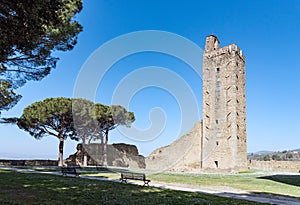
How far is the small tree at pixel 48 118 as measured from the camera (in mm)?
25062

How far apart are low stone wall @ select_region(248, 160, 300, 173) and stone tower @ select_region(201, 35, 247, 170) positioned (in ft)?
9.50

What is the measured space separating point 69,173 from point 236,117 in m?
15.1

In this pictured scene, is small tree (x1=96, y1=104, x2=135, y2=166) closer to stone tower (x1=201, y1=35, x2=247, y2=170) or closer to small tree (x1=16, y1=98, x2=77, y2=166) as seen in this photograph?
small tree (x1=16, y1=98, x2=77, y2=166)

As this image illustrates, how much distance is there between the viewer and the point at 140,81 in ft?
60.3

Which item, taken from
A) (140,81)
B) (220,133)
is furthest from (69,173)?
(220,133)

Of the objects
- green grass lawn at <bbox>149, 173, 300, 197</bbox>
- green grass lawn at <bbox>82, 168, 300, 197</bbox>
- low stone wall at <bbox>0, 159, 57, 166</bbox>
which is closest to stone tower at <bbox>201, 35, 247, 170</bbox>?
green grass lawn at <bbox>82, 168, 300, 197</bbox>

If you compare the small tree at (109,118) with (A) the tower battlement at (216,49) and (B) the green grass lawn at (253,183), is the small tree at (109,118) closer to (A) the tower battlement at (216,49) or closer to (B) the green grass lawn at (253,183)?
(A) the tower battlement at (216,49)

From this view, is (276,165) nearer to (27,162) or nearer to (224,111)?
(224,111)

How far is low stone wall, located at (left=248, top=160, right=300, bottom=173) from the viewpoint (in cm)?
2588

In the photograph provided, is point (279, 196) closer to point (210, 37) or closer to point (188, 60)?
point (188, 60)

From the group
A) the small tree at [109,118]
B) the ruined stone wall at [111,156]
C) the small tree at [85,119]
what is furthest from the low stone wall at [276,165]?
the small tree at [85,119]

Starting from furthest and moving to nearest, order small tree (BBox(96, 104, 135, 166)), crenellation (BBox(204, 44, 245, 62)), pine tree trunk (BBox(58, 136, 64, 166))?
small tree (BBox(96, 104, 135, 166)) < pine tree trunk (BBox(58, 136, 64, 166)) < crenellation (BBox(204, 44, 245, 62))

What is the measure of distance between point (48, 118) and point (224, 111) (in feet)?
49.0

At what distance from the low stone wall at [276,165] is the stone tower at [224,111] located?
2.90 meters
